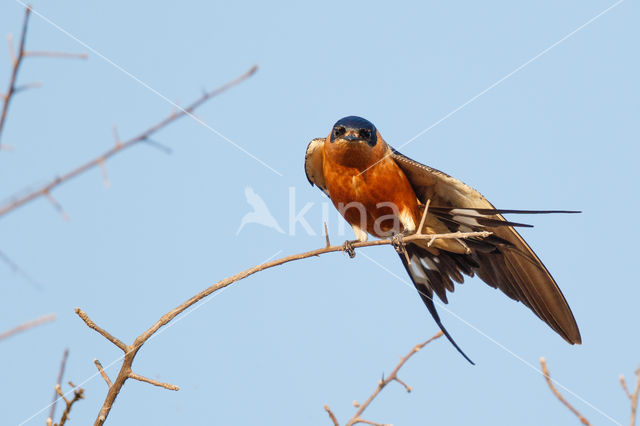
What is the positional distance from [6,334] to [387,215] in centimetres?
509

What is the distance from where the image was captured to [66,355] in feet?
6.91

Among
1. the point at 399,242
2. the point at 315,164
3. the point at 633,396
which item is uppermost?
the point at 315,164

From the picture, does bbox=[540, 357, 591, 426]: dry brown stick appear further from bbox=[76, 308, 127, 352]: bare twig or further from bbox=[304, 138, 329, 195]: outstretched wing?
bbox=[304, 138, 329, 195]: outstretched wing

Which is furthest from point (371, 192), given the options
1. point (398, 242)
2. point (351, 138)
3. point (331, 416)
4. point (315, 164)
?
point (331, 416)

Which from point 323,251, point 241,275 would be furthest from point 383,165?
point 241,275

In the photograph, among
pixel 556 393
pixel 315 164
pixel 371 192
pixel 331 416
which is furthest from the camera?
pixel 315 164

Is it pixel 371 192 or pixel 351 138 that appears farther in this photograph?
pixel 351 138

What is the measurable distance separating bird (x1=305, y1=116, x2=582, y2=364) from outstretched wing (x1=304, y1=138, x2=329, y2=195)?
143 mm

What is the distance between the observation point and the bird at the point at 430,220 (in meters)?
5.86

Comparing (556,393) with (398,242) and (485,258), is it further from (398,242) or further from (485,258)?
(485,258)

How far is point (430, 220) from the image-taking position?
20.9 ft

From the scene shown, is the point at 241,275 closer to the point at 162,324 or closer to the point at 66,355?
the point at 162,324

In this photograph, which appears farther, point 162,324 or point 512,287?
point 512,287

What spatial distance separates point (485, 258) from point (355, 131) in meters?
1.54
